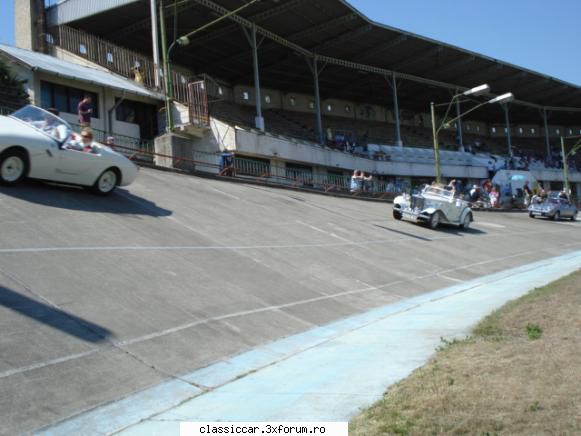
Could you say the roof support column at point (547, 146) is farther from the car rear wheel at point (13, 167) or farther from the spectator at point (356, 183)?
the car rear wheel at point (13, 167)

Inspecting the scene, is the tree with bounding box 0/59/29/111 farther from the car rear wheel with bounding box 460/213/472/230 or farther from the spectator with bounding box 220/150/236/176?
the car rear wheel with bounding box 460/213/472/230

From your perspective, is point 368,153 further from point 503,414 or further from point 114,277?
point 503,414

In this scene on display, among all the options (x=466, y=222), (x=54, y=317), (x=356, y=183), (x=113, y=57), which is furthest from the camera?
(x=113, y=57)

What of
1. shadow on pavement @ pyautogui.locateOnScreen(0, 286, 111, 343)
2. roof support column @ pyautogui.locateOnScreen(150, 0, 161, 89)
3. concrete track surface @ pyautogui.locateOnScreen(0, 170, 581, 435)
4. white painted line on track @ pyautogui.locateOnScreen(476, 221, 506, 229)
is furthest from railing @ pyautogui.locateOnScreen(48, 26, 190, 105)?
shadow on pavement @ pyautogui.locateOnScreen(0, 286, 111, 343)

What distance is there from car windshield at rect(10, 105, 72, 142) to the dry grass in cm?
955

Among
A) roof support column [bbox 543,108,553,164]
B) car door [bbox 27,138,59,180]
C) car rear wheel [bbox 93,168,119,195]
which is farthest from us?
roof support column [bbox 543,108,553,164]

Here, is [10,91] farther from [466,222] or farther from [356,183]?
[466,222]

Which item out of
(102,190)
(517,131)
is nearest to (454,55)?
(517,131)

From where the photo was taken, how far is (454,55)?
164 feet

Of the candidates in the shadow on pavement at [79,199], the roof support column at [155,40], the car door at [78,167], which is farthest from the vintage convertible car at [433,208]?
the roof support column at [155,40]

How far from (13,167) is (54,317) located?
6.63 meters

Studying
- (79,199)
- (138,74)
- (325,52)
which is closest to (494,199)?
(325,52)

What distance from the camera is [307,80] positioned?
2030 inches

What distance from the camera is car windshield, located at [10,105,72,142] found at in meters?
12.6
